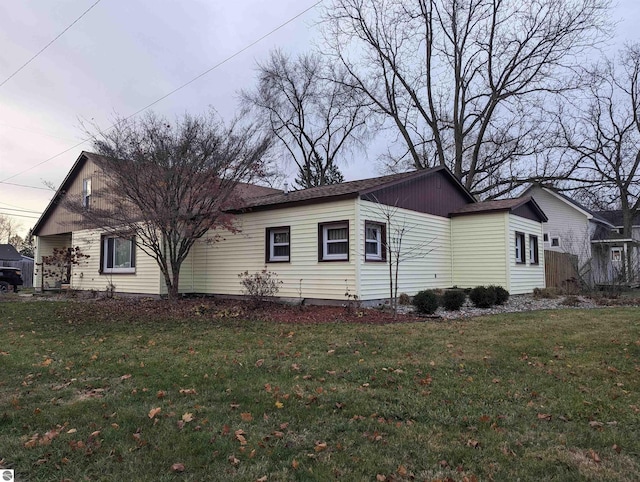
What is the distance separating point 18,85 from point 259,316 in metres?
10.9

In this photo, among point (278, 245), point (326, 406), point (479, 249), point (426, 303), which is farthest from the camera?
point (479, 249)

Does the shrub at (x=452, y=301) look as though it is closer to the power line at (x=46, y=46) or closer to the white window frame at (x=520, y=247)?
the white window frame at (x=520, y=247)

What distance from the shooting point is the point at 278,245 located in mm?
13781

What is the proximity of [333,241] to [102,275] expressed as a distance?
11162 mm

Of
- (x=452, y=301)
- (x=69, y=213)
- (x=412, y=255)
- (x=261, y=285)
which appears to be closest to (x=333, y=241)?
(x=261, y=285)

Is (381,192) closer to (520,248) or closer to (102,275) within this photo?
(520,248)

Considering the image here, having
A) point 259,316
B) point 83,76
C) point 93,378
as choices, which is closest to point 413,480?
point 93,378

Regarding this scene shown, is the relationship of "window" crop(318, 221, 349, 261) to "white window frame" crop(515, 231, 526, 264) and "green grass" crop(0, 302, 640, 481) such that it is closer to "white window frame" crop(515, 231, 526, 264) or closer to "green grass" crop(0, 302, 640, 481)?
"green grass" crop(0, 302, 640, 481)

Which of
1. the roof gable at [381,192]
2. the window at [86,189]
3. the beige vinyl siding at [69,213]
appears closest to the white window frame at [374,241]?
the roof gable at [381,192]

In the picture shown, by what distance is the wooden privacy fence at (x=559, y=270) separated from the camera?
18.5 m

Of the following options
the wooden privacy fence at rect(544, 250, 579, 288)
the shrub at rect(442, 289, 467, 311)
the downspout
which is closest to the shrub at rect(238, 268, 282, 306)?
the downspout

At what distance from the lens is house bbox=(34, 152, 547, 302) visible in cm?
1223

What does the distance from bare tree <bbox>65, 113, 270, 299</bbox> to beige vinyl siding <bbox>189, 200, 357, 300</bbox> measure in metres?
1.45

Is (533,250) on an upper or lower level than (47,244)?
lower
